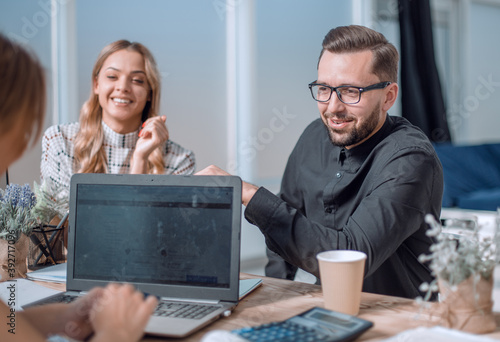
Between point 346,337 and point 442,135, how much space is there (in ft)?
13.4

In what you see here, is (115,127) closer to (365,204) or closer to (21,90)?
(365,204)

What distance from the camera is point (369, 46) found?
151 centimetres

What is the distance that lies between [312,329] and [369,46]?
3.17 feet

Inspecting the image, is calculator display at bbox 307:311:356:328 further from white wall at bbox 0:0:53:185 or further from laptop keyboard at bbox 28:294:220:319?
white wall at bbox 0:0:53:185

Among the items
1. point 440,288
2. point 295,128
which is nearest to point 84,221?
point 440,288

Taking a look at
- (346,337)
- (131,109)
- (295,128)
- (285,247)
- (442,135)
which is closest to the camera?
(346,337)

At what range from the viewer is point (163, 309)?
0.94 metres

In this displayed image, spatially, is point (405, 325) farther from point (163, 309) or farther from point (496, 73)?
point (496, 73)

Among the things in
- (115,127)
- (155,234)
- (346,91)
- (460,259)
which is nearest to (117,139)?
(115,127)

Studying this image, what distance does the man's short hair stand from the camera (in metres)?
1.50

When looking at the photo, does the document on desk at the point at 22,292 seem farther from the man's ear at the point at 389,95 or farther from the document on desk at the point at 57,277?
the man's ear at the point at 389,95

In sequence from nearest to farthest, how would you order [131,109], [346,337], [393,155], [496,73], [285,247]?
1. [346,337]
2. [285,247]
3. [393,155]
4. [131,109]
5. [496,73]

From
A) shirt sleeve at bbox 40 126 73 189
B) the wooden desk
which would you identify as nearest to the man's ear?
the wooden desk

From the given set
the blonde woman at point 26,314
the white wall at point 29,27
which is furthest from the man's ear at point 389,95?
the white wall at point 29,27
